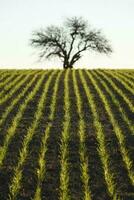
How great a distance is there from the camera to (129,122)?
15.0 metres

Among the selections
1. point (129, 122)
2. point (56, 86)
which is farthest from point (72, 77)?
point (129, 122)

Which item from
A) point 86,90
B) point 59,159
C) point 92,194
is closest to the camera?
point 92,194

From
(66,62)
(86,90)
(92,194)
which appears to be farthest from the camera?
(66,62)

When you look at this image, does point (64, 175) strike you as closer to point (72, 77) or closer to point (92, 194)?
point (92, 194)

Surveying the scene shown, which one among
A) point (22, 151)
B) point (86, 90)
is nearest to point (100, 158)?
point (22, 151)

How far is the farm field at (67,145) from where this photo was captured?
369 inches

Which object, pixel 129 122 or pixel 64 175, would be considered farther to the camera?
pixel 129 122

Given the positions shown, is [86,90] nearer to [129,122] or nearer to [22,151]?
[129,122]

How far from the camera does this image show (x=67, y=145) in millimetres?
12227

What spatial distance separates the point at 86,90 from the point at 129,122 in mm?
8106

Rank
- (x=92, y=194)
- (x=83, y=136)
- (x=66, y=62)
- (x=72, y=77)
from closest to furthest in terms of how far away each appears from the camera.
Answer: (x=92, y=194), (x=83, y=136), (x=72, y=77), (x=66, y=62)

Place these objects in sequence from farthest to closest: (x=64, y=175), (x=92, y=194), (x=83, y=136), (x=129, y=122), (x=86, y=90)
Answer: (x=86, y=90), (x=129, y=122), (x=83, y=136), (x=64, y=175), (x=92, y=194)

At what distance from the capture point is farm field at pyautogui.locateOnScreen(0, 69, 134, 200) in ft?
30.8

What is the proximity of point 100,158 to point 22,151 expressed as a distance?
198cm
